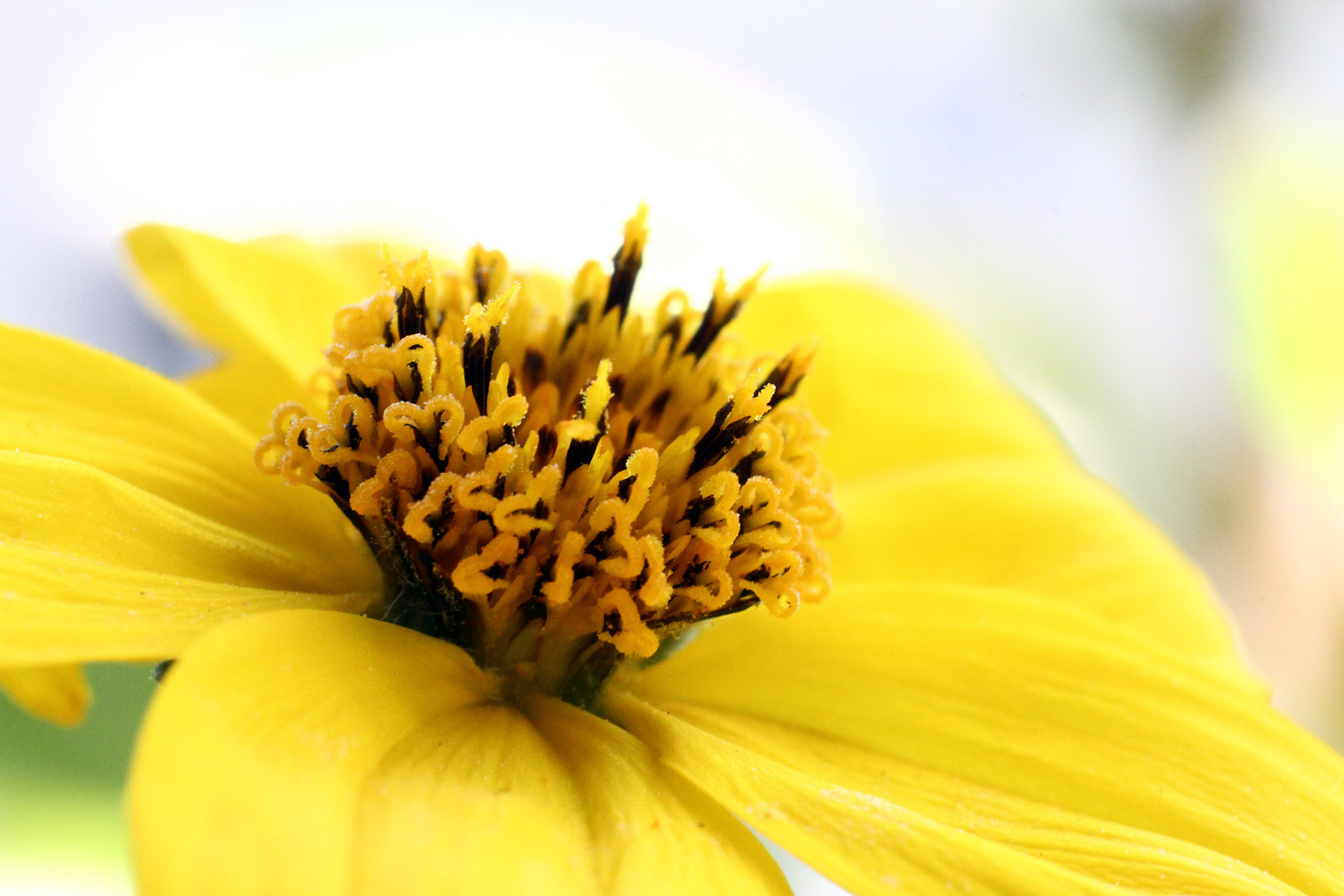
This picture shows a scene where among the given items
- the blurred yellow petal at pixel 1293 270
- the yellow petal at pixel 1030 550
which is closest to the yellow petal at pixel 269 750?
the yellow petal at pixel 1030 550

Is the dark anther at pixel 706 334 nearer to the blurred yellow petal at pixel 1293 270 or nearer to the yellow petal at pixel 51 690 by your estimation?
the yellow petal at pixel 51 690

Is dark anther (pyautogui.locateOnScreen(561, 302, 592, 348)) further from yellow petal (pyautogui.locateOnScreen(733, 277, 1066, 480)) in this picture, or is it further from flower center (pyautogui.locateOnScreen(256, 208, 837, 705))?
yellow petal (pyautogui.locateOnScreen(733, 277, 1066, 480))

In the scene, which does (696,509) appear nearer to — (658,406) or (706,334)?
(658,406)

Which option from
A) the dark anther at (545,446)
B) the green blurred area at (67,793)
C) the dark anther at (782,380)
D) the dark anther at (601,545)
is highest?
the dark anther at (782,380)

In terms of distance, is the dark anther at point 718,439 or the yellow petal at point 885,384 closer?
the dark anther at point 718,439

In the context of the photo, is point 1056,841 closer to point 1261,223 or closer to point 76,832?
point 76,832

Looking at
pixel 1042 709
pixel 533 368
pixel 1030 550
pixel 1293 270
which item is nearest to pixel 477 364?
pixel 533 368
